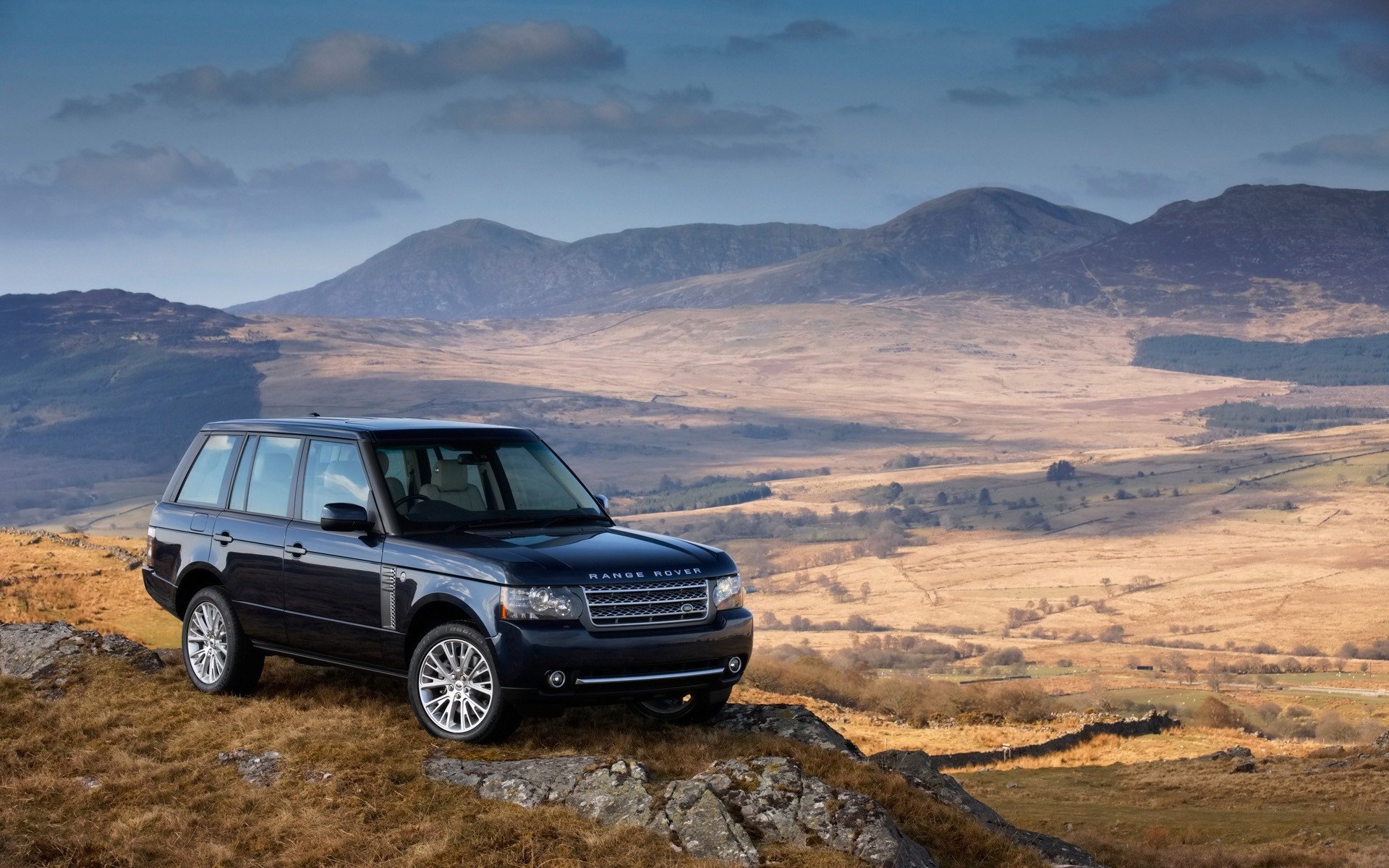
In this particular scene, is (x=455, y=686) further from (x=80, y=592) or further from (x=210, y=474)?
(x=80, y=592)

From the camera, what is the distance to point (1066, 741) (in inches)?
1919

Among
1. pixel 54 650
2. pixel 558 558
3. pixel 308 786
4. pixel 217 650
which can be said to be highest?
pixel 558 558

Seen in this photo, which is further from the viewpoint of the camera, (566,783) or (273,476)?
(273,476)

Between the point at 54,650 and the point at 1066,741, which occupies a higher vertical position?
the point at 54,650

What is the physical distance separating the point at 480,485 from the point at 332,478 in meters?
1.26

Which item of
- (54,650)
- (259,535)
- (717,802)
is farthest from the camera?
(54,650)

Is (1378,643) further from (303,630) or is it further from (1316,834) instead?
(303,630)

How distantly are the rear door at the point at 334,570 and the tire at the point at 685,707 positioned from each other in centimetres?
239

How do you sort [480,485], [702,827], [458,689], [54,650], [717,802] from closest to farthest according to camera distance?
1. [702,827]
2. [717,802]
3. [458,689]
4. [480,485]
5. [54,650]

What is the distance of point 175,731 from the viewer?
11.5 meters

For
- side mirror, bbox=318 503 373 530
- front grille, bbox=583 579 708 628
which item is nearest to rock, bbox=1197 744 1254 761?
front grille, bbox=583 579 708 628

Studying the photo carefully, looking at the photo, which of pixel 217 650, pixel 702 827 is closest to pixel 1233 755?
pixel 217 650

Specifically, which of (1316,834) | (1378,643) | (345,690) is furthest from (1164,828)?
(1378,643)

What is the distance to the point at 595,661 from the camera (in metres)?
9.98
